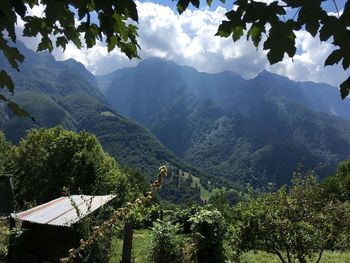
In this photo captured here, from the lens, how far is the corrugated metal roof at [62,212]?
13.3m

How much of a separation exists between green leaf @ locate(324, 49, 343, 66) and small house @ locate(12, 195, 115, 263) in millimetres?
11805

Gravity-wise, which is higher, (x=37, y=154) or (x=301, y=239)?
(x=37, y=154)

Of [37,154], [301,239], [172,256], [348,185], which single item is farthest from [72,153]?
[301,239]

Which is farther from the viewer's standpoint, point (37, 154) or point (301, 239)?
point (37, 154)

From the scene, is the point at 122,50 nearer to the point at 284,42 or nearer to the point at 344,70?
the point at 284,42

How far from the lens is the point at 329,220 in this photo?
1105cm

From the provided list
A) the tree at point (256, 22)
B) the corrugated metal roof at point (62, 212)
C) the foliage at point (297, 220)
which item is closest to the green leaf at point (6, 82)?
the tree at point (256, 22)

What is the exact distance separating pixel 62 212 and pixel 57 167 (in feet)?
119

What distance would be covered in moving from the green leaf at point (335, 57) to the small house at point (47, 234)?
38.7ft

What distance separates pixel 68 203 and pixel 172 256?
→ 15.3ft

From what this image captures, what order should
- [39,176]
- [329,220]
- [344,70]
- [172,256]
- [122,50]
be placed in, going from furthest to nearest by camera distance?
[39,176] < [172,256] < [329,220] < [122,50] < [344,70]

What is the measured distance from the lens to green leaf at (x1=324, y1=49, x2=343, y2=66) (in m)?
2.76

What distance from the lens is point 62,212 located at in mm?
14875

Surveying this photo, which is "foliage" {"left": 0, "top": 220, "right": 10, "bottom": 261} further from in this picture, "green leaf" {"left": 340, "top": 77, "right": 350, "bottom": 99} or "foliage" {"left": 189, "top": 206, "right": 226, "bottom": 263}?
"green leaf" {"left": 340, "top": 77, "right": 350, "bottom": 99}
